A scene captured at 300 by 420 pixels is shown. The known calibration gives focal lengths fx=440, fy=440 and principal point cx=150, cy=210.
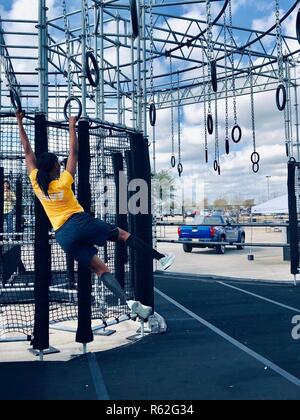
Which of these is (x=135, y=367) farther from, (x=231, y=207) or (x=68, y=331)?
(x=231, y=207)

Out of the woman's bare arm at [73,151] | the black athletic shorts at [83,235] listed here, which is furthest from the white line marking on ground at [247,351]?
the woman's bare arm at [73,151]

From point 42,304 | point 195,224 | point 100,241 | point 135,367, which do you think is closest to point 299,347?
point 135,367

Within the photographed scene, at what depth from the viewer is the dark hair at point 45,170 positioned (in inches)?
145

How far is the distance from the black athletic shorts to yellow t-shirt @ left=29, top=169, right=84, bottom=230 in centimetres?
6

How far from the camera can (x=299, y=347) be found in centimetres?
421

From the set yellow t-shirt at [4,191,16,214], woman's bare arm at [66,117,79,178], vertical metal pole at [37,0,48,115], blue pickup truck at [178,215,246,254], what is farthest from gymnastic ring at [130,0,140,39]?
blue pickup truck at [178,215,246,254]

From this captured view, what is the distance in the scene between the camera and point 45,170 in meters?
3.70

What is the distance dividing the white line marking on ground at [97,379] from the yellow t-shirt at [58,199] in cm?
123

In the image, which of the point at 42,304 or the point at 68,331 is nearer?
the point at 42,304

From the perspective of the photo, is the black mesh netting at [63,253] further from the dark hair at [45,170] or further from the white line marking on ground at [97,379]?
the white line marking on ground at [97,379]

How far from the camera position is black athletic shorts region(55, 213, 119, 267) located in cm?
373

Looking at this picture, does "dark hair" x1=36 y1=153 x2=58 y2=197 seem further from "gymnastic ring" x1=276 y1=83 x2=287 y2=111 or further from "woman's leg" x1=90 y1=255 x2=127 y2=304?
"gymnastic ring" x1=276 y1=83 x2=287 y2=111

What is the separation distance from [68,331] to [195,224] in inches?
406

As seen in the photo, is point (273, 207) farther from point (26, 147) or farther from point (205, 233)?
point (26, 147)
